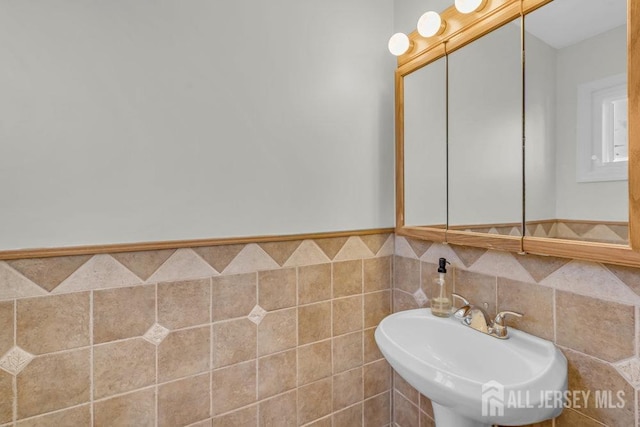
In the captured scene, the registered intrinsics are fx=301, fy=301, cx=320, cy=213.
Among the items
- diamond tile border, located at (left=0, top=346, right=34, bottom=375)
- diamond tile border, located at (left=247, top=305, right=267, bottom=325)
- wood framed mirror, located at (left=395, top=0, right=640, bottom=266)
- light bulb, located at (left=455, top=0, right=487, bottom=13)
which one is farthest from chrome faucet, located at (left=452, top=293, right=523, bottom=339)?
diamond tile border, located at (left=0, top=346, right=34, bottom=375)

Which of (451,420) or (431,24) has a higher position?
(431,24)

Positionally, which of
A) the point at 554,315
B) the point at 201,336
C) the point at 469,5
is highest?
the point at 469,5

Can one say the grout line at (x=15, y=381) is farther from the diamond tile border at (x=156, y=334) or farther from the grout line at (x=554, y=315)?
the grout line at (x=554, y=315)

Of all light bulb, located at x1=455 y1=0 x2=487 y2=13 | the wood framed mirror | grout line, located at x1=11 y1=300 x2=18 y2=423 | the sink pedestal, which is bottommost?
the sink pedestal

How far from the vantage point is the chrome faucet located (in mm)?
995

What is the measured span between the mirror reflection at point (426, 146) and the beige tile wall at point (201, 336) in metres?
0.25

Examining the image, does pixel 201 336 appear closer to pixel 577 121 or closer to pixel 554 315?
pixel 554 315

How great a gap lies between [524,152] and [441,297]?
605 millimetres

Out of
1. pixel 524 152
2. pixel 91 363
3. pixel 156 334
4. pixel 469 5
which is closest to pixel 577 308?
pixel 524 152

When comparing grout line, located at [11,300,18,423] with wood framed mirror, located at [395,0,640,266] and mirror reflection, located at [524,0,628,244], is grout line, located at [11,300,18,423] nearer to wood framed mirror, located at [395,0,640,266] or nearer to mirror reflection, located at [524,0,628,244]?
wood framed mirror, located at [395,0,640,266]

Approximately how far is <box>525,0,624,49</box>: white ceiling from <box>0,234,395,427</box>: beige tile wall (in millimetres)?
952

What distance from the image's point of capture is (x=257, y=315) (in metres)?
1.17

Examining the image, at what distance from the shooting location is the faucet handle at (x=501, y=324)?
988 mm

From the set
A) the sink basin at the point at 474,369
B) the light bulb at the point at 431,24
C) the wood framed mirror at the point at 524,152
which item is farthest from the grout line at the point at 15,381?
the light bulb at the point at 431,24
